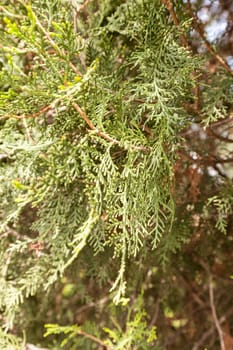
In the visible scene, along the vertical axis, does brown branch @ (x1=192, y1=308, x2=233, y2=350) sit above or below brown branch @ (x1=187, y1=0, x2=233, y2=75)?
below

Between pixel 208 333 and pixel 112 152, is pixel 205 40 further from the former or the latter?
pixel 208 333

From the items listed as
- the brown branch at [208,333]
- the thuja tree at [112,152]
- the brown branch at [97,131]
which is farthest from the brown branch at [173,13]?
the brown branch at [208,333]

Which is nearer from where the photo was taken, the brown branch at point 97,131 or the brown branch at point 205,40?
the brown branch at point 97,131

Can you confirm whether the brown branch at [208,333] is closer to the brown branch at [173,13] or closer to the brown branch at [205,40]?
the brown branch at [205,40]

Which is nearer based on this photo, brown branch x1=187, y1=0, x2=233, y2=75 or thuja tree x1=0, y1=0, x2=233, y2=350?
thuja tree x1=0, y1=0, x2=233, y2=350

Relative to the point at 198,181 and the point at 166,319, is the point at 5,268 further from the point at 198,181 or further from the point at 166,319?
the point at 166,319

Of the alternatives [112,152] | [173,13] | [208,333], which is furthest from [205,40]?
[208,333]

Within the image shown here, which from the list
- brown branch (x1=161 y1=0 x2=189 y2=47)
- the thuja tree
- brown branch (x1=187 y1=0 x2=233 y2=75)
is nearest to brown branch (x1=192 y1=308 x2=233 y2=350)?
the thuja tree

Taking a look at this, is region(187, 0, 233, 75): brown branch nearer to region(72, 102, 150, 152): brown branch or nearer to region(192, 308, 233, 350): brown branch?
region(72, 102, 150, 152): brown branch

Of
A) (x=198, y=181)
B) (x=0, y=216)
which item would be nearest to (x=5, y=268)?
(x=0, y=216)
